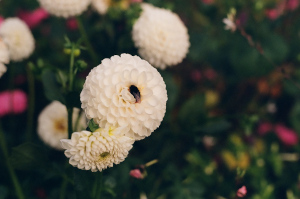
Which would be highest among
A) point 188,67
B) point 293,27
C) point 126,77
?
point 126,77

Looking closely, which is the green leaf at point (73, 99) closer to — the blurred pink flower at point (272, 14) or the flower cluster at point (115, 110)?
the flower cluster at point (115, 110)

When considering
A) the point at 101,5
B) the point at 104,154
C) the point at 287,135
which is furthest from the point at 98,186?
the point at 287,135

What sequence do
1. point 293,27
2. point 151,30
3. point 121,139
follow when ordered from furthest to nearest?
point 293,27
point 151,30
point 121,139

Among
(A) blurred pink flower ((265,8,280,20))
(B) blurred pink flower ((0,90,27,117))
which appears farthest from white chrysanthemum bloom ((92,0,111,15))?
(A) blurred pink flower ((265,8,280,20))

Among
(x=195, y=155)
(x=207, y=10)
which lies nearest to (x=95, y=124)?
(x=195, y=155)

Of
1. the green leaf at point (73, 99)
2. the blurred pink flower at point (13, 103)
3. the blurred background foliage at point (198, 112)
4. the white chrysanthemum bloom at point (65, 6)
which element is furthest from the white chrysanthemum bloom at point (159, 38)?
the blurred pink flower at point (13, 103)

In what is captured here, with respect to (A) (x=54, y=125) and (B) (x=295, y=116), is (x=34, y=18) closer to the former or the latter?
(A) (x=54, y=125)

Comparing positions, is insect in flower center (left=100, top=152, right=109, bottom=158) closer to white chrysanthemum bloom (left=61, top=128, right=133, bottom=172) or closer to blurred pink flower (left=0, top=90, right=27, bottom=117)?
white chrysanthemum bloom (left=61, top=128, right=133, bottom=172)

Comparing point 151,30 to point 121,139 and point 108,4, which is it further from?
point 121,139

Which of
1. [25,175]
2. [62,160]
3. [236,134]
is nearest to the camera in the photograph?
[25,175]
